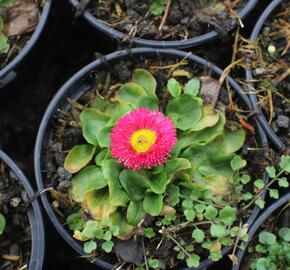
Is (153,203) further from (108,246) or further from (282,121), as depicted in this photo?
(282,121)

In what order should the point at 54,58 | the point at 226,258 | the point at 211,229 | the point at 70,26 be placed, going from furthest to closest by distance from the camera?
the point at 54,58, the point at 70,26, the point at 226,258, the point at 211,229

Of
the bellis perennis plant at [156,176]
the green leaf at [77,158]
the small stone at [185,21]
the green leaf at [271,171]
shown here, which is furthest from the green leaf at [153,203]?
the small stone at [185,21]

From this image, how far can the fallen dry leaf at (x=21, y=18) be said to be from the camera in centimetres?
165

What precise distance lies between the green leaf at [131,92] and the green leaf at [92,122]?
0.09m

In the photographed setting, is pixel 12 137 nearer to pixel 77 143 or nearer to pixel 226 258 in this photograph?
pixel 77 143

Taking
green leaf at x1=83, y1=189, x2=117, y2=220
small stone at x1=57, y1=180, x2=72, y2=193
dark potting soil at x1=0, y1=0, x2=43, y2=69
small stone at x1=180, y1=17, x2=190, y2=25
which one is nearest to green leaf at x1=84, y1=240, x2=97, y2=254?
green leaf at x1=83, y1=189, x2=117, y2=220

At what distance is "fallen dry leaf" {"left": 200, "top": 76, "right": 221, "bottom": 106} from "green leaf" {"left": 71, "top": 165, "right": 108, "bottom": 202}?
394 millimetres

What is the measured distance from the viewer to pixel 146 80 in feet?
5.16

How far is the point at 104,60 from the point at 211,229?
61 cm

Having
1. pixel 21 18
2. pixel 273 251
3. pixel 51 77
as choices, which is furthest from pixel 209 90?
pixel 51 77

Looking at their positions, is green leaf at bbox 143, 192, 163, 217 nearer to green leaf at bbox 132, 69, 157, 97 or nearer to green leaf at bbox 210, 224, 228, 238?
green leaf at bbox 210, 224, 228, 238

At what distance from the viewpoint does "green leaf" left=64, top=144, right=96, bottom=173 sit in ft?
4.91

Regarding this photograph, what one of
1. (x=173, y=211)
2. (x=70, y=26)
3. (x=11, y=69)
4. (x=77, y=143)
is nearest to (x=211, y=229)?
(x=173, y=211)

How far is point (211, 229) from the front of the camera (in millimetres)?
1353
